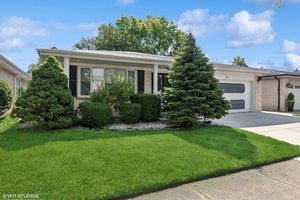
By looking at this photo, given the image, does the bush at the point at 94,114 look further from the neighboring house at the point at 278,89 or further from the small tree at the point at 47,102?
the neighboring house at the point at 278,89

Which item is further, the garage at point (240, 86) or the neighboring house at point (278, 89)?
the neighboring house at point (278, 89)

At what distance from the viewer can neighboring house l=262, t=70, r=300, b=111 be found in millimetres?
19109

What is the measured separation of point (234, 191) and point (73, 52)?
830 cm

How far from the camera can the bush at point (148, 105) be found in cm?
1044

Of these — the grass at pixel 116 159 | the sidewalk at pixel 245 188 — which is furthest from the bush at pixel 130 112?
the sidewalk at pixel 245 188

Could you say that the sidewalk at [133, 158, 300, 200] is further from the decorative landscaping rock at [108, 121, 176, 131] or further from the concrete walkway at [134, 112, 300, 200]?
the decorative landscaping rock at [108, 121, 176, 131]

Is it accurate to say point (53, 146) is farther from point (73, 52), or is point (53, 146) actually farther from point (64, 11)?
point (64, 11)

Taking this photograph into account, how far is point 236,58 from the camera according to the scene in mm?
41219

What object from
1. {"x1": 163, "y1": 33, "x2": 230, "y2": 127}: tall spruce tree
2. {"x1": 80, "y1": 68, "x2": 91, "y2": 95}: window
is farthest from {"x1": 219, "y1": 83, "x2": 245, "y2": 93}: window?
{"x1": 80, "y1": 68, "x2": 91, "y2": 95}: window

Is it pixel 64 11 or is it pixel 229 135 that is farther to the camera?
pixel 64 11

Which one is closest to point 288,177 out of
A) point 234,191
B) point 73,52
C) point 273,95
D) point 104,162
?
point 234,191

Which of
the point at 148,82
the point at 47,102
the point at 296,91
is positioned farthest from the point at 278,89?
the point at 47,102

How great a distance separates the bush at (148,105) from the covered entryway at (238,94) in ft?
19.9

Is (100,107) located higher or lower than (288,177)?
higher
